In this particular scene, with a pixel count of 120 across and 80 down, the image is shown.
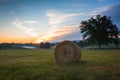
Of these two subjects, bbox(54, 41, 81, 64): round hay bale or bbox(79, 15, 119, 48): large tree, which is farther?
bbox(79, 15, 119, 48): large tree

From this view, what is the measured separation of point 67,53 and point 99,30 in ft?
124

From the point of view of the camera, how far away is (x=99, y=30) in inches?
2096

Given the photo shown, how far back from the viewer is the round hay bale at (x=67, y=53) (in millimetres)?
16372

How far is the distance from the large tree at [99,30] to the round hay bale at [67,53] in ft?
118

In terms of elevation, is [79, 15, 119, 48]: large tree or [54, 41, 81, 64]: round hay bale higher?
[79, 15, 119, 48]: large tree

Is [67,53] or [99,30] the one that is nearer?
[67,53]

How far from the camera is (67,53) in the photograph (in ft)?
55.9

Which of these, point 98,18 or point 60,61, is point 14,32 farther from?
point 98,18

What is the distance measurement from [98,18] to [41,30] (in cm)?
2733

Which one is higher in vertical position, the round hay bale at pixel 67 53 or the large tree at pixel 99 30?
the large tree at pixel 99 30

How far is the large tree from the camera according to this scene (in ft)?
172

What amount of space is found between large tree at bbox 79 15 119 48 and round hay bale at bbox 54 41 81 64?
1417 inches

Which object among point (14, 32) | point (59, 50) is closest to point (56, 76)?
point (59, 50)

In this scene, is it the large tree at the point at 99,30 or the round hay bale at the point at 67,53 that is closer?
the round hay bale at the point at 67,53
